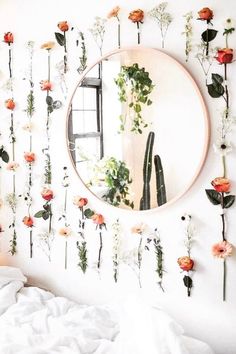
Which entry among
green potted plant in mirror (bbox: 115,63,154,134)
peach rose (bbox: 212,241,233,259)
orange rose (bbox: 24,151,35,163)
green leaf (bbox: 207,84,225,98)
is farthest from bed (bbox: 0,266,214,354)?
green leaf (bbox: 207,84,225,98)

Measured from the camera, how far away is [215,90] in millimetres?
1760

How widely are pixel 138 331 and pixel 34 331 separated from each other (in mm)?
522

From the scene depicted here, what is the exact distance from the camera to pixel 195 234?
73.3 inches

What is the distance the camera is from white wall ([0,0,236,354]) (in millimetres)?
1812

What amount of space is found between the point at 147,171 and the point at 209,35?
2.18 ft

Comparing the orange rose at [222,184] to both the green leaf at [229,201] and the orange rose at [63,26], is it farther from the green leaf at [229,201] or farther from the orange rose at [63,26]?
the orange rose at [63,26]

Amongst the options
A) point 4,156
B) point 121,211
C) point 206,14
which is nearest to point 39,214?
point 4,156

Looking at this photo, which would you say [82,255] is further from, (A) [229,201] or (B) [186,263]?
(A) [229,201]

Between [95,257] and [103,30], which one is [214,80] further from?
[95,257]

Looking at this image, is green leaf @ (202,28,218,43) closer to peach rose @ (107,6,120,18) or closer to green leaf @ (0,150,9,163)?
peach rose @ (107,6,120,18)

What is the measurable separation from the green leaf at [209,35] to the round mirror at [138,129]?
0.16m

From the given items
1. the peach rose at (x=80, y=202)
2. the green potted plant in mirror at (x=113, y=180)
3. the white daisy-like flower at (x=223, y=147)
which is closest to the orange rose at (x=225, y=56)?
the white daisy-like flower at (x=223, y=147)

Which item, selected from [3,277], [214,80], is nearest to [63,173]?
[3,277]

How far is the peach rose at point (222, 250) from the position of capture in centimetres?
176
